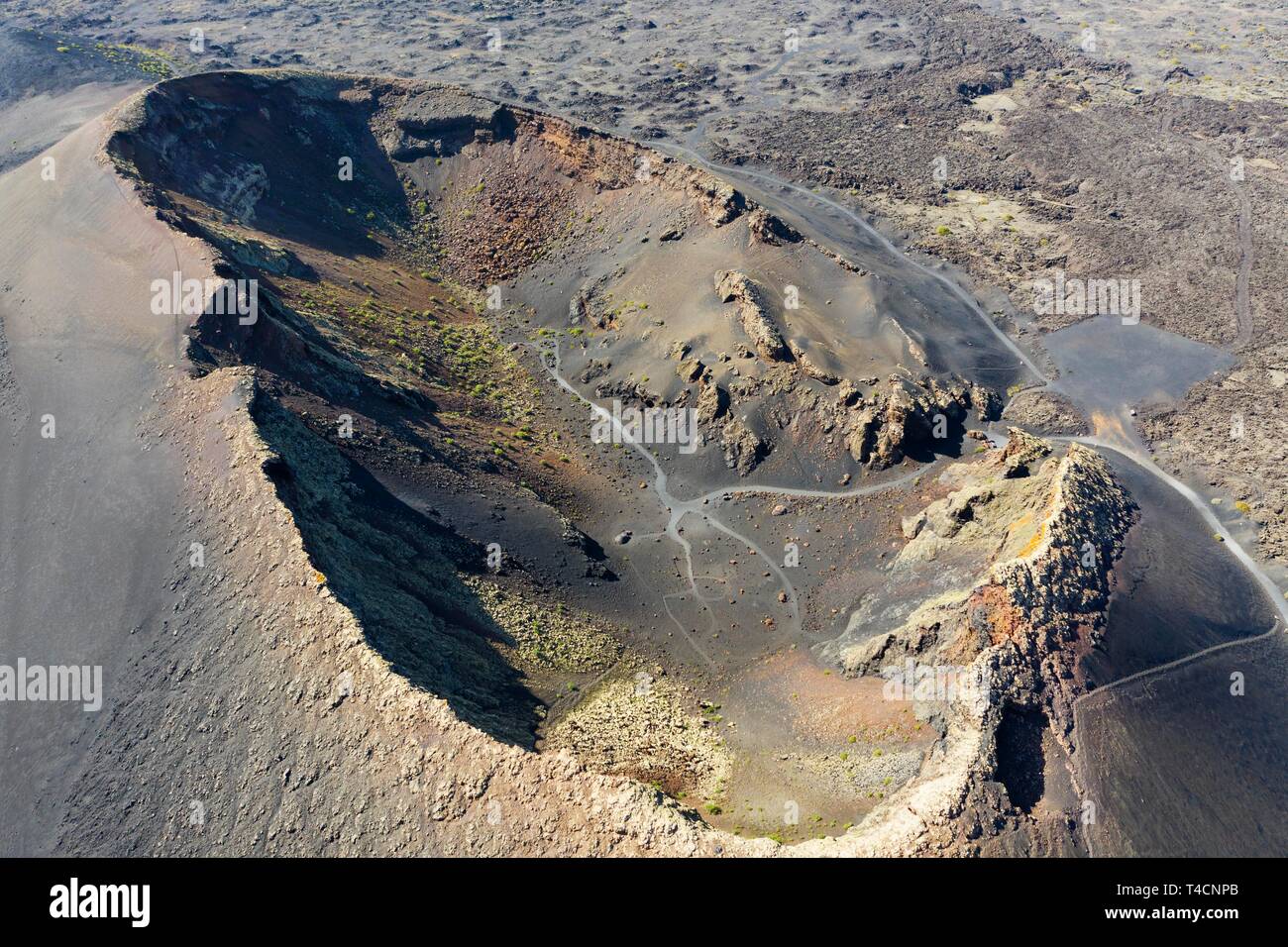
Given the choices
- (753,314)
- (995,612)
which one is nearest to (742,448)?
(753,314)

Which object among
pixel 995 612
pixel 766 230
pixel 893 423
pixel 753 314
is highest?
pixel 766 230

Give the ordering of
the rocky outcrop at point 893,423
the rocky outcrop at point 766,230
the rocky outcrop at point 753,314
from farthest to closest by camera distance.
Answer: the rocky outcrop at point 766,230 → the rocky outcrop at point 753,314 → the rocky outcrop at point 893,423

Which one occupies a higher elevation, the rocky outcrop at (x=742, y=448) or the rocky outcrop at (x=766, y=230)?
the rocky outcrop at (x=766, y=230)

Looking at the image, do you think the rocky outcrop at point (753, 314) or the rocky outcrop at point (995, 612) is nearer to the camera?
the rocky outcrop at point (995, 612)

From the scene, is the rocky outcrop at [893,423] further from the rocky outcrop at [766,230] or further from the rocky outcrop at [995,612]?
the rocky outcrop at [766,230]

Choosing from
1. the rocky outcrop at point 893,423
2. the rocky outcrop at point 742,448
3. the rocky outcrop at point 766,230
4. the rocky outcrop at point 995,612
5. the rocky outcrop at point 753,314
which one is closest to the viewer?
the rocky outcrop at point 995,612

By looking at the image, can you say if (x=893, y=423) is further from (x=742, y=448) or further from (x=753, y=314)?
(x=753, y=314)

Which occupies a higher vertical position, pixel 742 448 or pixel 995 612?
pixel 995 612

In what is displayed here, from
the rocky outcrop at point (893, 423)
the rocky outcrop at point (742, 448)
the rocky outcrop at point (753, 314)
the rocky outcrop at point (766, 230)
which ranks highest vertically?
the rocky outcrop at point (766, 230)

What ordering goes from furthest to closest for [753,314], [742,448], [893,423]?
1. [753,314]
2. [742,448]
3. [893,423]

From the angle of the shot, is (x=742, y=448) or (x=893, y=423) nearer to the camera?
(x=893, y=423)

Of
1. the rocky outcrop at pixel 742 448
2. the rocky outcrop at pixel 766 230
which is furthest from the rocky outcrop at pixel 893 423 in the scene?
the rocky outcrop at pixel 766 230

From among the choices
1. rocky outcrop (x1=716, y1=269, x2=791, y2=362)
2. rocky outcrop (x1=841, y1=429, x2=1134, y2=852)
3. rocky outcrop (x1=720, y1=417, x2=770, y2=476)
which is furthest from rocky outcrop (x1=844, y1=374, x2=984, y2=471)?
rocky outcrop (x1=716, y1=269, x2=791, y2=362)

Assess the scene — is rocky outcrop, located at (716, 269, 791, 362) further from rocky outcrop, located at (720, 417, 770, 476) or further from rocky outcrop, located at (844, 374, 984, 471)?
rocky outcrop, located at (844, 374, 984, 471)
